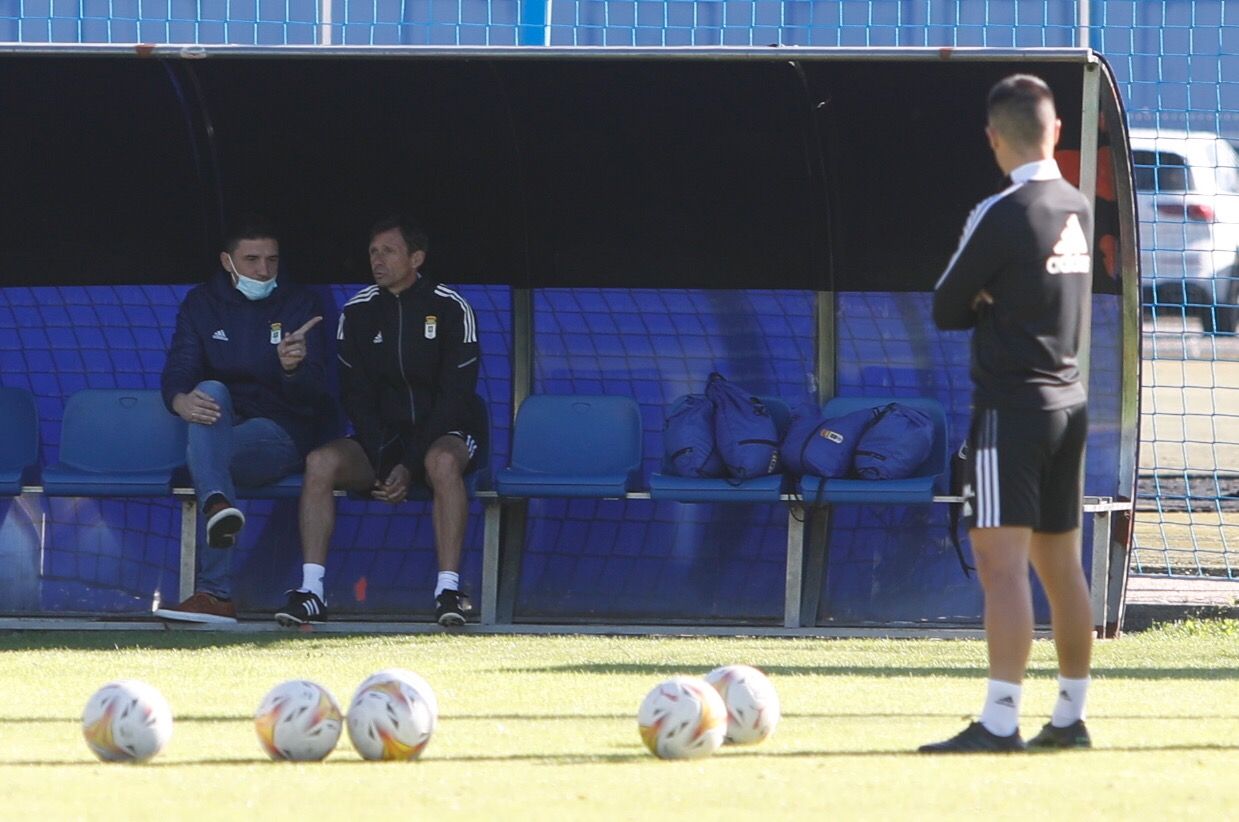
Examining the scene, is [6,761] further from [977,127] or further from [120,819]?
[977,127]

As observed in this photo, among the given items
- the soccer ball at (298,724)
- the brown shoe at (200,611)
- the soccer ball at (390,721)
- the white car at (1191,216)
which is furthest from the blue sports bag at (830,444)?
the white car at (1191,216)

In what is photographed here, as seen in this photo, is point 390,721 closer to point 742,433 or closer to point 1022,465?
point 1022,465

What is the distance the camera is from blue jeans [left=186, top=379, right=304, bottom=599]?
330 inches

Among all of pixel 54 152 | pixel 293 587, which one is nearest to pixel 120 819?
pixel 293 587

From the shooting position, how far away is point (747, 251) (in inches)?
354

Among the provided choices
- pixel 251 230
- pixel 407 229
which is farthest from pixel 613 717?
pixel 251 230

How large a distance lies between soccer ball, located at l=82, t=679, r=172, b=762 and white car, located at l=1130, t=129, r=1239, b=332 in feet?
27.5

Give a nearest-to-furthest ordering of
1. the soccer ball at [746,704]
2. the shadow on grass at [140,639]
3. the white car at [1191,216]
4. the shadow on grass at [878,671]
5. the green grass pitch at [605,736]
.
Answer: the green grass pitch at [605,736] → the soccer ball at [746,704] → the shadow on grass at [878,671] → the shadow on grass at [140,639] → the white car at [1191,216]

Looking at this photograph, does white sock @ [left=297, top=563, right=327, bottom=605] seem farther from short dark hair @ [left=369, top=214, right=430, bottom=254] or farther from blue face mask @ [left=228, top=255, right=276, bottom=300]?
short dark hair @ [left=369, top=214, right=430, bottom=254]

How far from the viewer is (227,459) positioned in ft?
27.7

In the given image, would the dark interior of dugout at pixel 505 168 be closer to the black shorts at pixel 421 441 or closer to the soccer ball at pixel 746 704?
the black shorts at pixel 421 441

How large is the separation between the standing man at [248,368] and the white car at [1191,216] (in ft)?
18.4

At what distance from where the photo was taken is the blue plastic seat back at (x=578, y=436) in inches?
349

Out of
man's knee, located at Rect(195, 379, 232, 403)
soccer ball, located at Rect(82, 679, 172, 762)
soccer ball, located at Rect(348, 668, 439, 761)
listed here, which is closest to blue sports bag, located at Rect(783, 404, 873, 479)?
man's knee, located at Rect(195, 379, 232, 403)
